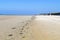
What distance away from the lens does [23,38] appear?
748 centimetres

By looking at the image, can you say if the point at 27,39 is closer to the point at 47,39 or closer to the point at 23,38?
the point at 23,38

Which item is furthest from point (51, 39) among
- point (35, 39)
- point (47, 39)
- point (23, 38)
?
point (23, 38)

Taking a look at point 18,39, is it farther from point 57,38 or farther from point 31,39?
point 57,38

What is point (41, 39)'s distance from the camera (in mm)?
7254

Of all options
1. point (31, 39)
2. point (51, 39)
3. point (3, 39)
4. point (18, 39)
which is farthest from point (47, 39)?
point (3, 39)

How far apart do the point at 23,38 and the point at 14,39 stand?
0.51m

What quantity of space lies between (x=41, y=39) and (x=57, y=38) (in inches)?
31.6

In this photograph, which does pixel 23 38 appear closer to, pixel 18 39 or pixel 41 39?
pixel 18 39

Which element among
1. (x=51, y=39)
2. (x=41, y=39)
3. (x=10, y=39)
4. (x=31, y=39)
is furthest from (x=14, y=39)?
(x=51, y=39)

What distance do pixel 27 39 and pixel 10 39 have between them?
30.1 inches

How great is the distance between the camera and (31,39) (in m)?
7.19

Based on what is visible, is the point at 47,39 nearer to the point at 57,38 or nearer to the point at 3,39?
the point at 57,38

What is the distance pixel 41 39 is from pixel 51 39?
46cm

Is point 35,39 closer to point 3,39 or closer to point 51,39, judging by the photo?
point 51,39
